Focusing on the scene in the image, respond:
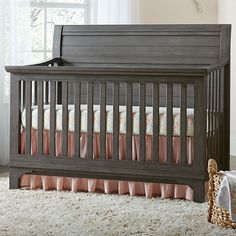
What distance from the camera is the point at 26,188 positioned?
3.56 meters

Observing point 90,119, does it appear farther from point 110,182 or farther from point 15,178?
point 15,178

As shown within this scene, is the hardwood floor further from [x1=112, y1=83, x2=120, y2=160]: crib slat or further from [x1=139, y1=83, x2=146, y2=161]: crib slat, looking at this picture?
[x1=139, y1=83, x2=146, y2=161]: crib slat

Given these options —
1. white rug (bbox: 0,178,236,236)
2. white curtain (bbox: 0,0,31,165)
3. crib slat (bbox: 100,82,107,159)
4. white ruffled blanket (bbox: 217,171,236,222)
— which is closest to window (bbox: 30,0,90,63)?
white curtain (bbox: 0,0,31,165)

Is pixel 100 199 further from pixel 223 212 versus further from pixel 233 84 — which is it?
pixel 233 84

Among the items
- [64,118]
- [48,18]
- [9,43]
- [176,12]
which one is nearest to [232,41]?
[176,12]

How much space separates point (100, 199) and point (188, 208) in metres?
0.46

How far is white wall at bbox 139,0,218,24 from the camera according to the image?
4.74 meters

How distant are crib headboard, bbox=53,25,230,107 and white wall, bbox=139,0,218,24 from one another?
2.16ft

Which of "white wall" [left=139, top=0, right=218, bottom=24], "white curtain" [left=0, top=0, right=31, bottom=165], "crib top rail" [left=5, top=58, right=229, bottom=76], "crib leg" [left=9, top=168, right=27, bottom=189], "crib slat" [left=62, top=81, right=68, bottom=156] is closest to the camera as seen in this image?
"crib top rail" [left=5, top=58, right=229, bottom=76]

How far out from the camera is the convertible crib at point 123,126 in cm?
324

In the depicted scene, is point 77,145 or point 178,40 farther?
point 178,40

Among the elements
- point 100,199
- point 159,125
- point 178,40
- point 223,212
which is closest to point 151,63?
point 178,40

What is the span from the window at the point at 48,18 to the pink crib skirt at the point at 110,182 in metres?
1.18

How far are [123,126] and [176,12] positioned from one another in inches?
67.8
